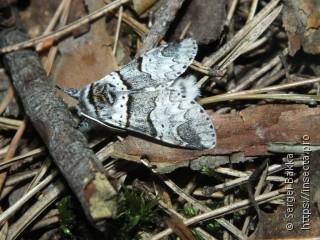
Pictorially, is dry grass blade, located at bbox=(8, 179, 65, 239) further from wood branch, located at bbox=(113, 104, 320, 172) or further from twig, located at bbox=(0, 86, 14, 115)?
twig, located at bbox=(0, 86, 14, 115)

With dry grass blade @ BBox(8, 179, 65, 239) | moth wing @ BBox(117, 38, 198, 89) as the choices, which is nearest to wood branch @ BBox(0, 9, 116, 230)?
dry grass blade @ BBox(8, 179, 65, 239)

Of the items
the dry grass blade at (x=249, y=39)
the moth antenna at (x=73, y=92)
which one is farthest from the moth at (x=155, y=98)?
the dry grass blade at (x=249, y=39)

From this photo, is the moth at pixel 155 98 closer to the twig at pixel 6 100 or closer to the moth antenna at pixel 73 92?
the moth antenna at pixel 73 92

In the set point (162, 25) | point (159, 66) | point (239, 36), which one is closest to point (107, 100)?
point (159, 66)

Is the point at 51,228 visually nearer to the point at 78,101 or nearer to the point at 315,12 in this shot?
the point at 78,101

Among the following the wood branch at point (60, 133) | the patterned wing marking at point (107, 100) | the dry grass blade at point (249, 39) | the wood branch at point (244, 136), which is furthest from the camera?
the dry grass blade at point (249, 39)

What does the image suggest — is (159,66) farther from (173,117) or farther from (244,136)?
(244,136)

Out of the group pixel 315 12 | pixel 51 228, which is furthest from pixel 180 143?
pixel 315 12
